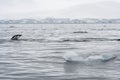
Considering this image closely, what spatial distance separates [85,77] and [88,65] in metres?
3.71

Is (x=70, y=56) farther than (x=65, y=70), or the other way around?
(x=70, y=56)

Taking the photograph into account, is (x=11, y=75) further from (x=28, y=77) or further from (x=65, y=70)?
(x=65, y=70)

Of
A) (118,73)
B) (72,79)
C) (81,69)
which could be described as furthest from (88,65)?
(72,79)

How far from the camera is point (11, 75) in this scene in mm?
16375

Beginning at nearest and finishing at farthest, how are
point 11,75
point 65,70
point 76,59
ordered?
point 11,75
point 65,70
point 76,59

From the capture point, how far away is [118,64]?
2017 cm

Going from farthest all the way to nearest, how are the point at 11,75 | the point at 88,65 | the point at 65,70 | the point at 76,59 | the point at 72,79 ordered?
the point at 76,59 → the point at 88,65 → the point at 65,70 → the point at 11,75 → the point at 72,79

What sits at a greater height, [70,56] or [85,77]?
[70,56]

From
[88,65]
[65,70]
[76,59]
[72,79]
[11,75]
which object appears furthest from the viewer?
[76,59]

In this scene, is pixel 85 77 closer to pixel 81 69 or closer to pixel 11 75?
pixel 81 69

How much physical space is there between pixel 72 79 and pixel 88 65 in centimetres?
437

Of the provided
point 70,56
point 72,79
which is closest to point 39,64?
point 70,56

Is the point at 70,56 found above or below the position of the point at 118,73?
above

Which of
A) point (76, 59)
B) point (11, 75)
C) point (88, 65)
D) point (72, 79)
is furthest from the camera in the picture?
point (76, 59)
